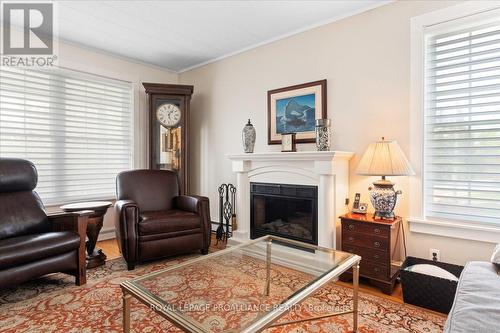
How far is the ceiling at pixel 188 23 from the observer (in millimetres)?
2633

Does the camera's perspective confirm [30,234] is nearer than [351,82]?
Yes

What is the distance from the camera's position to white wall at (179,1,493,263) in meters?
2.41

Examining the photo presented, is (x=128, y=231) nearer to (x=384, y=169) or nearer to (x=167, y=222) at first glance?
(x=167, y=222)

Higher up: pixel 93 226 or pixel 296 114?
pixel 296 114

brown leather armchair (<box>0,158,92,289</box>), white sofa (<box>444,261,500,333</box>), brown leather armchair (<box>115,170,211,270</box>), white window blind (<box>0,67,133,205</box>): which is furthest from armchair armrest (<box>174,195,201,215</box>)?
white sofa (<box>444,261,500,333</box>)

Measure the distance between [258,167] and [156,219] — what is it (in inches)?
49.7

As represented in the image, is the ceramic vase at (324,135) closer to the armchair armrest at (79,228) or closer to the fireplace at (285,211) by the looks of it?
the fireplace at (285,211)

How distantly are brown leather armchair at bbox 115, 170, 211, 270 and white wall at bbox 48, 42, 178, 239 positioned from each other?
903 mm

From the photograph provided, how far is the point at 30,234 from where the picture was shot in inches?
93.3

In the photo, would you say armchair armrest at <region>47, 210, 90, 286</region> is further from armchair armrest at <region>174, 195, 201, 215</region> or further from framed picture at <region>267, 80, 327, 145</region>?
framed picture at <region>267, 80, 327, 145</region>

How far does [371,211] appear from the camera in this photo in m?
2.61

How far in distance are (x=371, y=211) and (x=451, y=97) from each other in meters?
1.19
